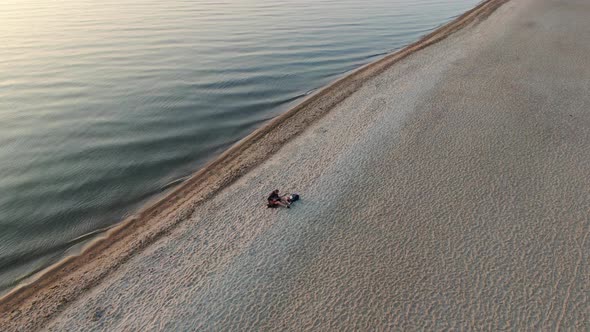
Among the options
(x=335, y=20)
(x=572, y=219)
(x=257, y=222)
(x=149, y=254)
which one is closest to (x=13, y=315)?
(x=149, y=254)

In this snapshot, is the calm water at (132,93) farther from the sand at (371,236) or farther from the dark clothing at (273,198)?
the dark clothing at (273,198)

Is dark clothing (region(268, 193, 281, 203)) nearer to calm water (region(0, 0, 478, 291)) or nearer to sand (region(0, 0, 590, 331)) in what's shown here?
sand (region(0, 0, 590, 331))

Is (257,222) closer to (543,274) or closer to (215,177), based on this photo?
(215,177)

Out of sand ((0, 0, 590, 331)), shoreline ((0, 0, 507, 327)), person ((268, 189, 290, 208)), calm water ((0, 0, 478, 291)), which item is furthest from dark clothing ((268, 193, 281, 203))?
calm water ((0, 0, 478, 291))

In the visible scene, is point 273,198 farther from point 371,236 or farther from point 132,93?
point 132,93

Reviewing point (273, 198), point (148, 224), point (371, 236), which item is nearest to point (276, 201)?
point (273, 198)
